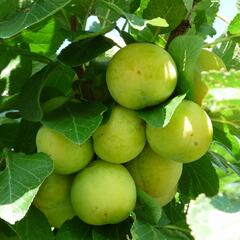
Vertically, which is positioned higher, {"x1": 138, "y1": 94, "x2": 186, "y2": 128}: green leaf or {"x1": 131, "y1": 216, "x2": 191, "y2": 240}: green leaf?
{"x1": 138, "y1": 94, "x2": 186, "y2": 128}: green leaf

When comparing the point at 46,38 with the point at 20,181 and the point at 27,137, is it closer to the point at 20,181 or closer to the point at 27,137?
the point at 27,137

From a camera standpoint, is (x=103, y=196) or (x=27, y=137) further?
(x=27, y=137)

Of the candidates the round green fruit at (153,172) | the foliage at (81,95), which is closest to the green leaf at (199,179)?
the foliage at (81,95)

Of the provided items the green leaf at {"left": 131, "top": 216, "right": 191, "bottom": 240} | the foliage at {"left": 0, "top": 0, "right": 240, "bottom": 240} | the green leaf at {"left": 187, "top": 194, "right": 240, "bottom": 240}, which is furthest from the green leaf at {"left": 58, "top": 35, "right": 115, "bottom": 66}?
the green leaf at {"left": 187, "top": 194, "right": 240, "bottom": 240}

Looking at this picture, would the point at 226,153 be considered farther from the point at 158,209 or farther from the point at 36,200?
the point at 36,200

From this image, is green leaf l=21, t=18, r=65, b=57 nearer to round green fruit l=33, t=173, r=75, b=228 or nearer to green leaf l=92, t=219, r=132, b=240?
round green fruit l=33, t=173, r=75, b=228

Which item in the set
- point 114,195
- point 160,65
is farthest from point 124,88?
point 114,195

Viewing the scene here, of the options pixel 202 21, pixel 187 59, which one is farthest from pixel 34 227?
pixel 202 21
